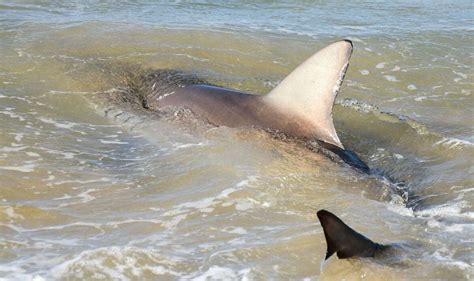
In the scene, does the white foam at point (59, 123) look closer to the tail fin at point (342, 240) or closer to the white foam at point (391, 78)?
the tail fin at point (342, 240)

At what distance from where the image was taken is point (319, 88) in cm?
564

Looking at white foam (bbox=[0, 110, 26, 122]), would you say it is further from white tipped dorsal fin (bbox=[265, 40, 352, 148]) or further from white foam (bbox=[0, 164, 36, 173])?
white tipped dorsal fin (bbox=[265, 40, 352, 148])

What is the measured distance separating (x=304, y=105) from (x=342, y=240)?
2396 millimetres

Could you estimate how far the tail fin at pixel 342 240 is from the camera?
130 inches

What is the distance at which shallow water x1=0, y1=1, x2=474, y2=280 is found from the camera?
12.9ft

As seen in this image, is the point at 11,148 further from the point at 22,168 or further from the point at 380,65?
the point at 380,65

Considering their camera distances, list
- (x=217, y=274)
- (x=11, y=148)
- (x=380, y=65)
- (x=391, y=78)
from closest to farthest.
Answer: (x=217, y=274) < (x=11, y=148) < (x=391, y=78) < (x=380, y=65)

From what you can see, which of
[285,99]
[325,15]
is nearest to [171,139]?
[285,99]

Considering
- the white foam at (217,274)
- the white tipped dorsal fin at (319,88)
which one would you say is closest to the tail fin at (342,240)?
the white foam at (217,274)

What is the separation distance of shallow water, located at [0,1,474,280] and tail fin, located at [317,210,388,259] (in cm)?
9

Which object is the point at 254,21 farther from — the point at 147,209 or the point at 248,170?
the point at 147,209

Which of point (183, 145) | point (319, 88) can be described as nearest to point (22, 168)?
point (183, 145)

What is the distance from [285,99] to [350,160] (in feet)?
2.35

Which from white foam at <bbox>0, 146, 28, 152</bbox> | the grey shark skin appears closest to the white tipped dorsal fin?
the grey shark skin
